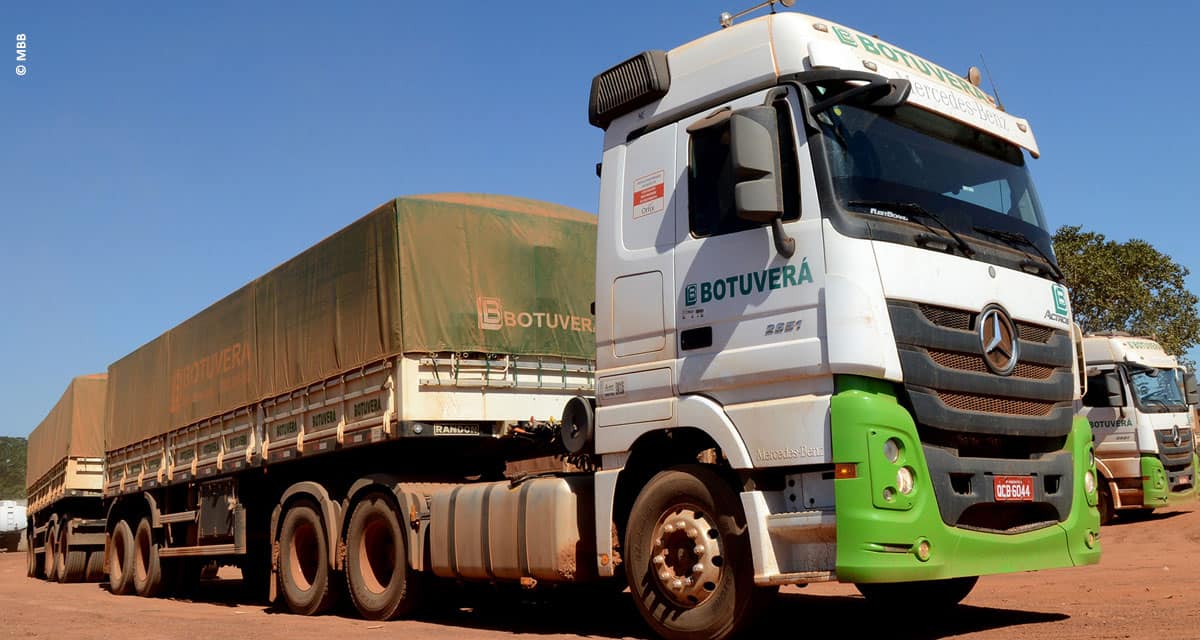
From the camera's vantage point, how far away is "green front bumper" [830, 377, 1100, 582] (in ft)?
18.5

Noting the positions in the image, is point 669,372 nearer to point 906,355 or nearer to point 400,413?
point 906,355

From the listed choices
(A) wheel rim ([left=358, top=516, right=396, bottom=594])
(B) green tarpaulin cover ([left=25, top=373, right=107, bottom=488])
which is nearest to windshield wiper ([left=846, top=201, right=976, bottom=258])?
(A) wheel rim ([left=358, top=516, right=396, bottom=594])

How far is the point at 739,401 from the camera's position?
6348mm

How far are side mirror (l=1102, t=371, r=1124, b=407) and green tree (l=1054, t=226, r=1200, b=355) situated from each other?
15.2 m

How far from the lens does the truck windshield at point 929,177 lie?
6129mm

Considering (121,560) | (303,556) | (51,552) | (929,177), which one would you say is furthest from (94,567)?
(929,177)

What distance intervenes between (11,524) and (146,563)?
133 feet

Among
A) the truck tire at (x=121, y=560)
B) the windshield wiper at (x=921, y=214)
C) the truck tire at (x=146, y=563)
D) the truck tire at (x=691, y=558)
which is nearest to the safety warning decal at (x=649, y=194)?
the windshield wiper at (x=921, y=214)

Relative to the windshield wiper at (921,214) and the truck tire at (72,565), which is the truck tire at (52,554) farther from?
the windshield wiper at (921,214)

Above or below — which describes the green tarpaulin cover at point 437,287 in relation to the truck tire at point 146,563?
above

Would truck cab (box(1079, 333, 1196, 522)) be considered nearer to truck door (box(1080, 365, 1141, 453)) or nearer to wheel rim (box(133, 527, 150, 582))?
truck door (box(1080, 365, 1141, 453))

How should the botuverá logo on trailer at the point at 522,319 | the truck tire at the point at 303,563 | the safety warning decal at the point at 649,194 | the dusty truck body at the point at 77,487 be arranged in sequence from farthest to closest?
the dusty truck body at the point at 77,487, the truck tire at the point at 303,563, the botuverá logo on trailer at the point at 522,319, the safety warning decal at the point at 649,194

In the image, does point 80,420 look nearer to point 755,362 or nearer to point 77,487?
point 77,487

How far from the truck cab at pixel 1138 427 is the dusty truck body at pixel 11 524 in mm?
46760
